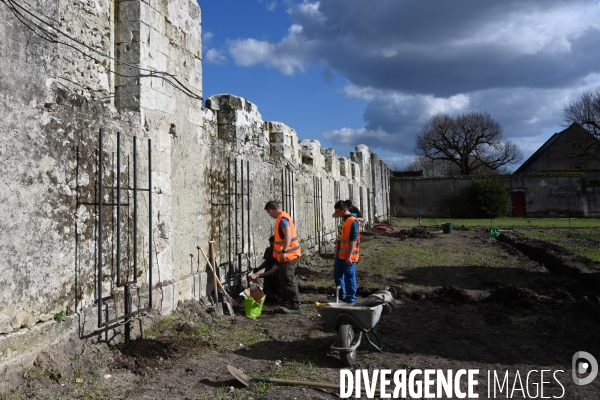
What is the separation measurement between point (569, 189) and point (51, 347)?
1335 inches

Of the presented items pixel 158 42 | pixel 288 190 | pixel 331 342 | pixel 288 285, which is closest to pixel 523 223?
pixel 288 190

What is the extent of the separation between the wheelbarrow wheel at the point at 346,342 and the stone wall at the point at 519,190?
2696 cm

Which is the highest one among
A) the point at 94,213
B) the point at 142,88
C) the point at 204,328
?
the point at 142,88

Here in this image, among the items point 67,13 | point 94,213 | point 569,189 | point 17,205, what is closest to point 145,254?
point 94,213

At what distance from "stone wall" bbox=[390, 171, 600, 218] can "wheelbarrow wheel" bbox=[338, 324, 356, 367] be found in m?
27.0

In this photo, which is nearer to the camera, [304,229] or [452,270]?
[452,270]

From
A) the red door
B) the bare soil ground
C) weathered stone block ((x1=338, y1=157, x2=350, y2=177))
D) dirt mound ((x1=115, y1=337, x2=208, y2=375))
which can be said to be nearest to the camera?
the bare soil ground

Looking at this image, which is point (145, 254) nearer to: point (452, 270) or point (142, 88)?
point (142, 88)

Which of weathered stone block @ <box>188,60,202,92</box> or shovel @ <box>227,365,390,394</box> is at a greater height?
weathered stone block @ <box>188,60,202,92</box>

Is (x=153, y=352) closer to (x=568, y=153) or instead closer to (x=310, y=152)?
(x=310, y=152)

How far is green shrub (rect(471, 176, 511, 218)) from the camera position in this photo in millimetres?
30891

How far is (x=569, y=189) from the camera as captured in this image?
32031 millimetres

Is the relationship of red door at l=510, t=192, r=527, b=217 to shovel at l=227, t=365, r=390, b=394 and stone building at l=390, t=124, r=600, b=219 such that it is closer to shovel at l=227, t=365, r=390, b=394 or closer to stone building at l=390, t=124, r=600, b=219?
stone building at l=390, t=124, r=600, b=219

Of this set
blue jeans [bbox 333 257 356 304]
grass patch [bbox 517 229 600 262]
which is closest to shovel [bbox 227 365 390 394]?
blue jeans [bbox 333 257 356 304]
